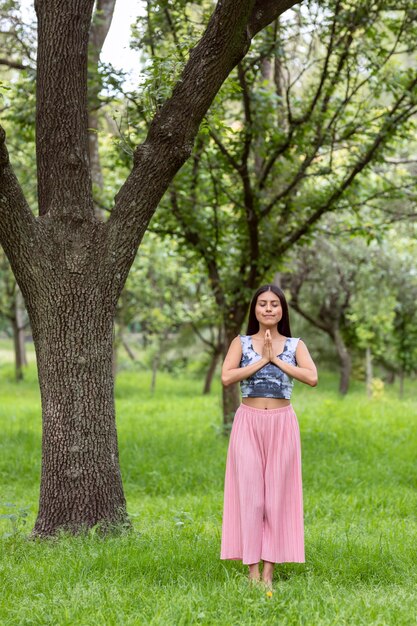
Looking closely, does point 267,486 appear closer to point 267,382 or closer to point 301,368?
point 267,382

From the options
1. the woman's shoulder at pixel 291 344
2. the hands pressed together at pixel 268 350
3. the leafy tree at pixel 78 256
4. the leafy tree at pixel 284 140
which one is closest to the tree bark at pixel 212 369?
the leafy tree at pixel 284 140

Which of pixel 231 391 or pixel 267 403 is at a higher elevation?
pixel 267 403

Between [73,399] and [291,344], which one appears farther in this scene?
[73,399]

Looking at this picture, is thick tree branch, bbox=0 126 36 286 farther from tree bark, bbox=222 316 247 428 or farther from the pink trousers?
tree bark, bbox=222 316 247 428

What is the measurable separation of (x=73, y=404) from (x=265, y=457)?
64.3 inches

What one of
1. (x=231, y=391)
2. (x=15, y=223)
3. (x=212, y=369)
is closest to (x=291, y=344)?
(x=15, y=223)

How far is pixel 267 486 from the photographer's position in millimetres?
4906

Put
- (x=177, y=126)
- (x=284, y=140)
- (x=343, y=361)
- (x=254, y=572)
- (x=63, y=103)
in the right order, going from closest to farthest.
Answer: (x=254, y=572) → (x=177, y=126) → (x=63, y=103) → (x=284, y=140) → (x=343, y=361)

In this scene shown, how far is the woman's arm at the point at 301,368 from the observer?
488 cm

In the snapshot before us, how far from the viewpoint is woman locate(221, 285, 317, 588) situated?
16.0 feet

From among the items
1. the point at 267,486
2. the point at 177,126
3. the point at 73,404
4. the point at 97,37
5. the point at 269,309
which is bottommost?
the point at 267,486

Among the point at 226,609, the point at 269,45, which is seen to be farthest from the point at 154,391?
the point at 226,609

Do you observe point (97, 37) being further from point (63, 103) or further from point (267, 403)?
point (267, 403)

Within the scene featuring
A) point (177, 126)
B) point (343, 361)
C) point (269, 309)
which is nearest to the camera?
point (269, 309)
